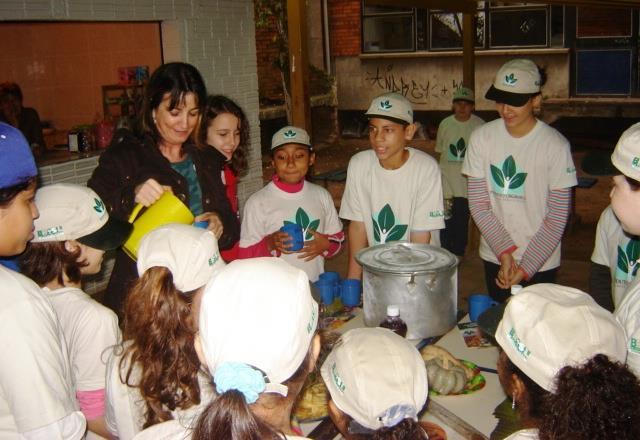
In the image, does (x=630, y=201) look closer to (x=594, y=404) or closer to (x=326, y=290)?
(x=594, y=404)

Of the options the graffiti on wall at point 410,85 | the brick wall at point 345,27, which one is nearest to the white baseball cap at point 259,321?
the graffiti on wall at point 410,85

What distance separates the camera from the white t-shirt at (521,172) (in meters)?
3.49

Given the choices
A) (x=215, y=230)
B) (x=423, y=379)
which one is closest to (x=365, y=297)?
(x=215, y=230)

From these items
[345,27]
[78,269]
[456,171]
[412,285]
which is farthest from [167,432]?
[345,27]

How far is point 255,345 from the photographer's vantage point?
53.6 inches

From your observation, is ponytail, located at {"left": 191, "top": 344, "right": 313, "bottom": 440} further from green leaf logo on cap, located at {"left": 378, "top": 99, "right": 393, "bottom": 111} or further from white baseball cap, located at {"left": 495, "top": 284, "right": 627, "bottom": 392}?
green leaf logo on cap, located at {"left": 378, "top": 99, "right": 393, "bottom": 111}

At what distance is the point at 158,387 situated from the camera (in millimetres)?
1863

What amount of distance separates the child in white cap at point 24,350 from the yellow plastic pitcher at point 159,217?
0.85m

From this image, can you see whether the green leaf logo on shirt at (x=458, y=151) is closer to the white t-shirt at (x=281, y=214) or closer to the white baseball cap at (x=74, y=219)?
the white t-shirt at (x=281, y=214)

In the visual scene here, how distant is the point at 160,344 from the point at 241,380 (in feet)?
2.30

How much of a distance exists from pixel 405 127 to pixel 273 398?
2306mm

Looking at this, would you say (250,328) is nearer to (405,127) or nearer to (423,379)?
(423,379)

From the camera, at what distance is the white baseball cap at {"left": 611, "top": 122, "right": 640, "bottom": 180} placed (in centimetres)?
208

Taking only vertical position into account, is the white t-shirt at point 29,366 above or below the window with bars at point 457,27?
below
